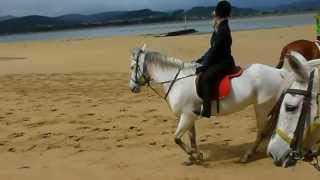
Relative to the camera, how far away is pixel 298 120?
3637 mm

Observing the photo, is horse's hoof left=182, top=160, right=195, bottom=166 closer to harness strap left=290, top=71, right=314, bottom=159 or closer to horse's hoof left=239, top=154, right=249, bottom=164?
horse's hoof left=239, top=154, right=249, bottom=164

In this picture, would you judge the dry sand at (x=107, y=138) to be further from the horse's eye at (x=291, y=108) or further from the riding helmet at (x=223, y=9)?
the horse's eye at (x=291, y=108)

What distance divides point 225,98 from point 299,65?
440 cm

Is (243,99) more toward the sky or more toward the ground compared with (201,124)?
more toward the sky

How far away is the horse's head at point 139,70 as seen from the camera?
330 inches

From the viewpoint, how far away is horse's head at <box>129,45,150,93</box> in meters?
8.39

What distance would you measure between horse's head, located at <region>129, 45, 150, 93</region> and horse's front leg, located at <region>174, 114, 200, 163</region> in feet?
2.94

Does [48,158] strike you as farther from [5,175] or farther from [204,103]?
[204,103]

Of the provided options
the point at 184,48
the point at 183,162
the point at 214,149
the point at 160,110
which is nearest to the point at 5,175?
the point at 183,162

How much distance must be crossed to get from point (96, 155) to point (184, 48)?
18.9 meters

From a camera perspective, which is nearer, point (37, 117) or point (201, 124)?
point (201, 124)

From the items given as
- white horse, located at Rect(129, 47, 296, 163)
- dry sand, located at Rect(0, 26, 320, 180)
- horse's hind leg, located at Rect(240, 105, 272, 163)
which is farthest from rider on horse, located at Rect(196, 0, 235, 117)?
dry sand, located at Rect(0, 26, 320, 180)

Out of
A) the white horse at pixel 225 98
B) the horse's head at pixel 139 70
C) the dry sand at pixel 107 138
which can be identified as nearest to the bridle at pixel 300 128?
the dry sand at pixel 107 138

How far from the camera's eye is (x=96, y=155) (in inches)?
343
